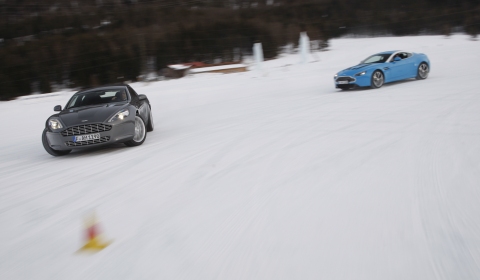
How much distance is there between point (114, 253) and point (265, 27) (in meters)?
33.2

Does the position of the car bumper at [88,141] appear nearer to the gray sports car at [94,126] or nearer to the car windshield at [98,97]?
the gray sports car at [94,126]

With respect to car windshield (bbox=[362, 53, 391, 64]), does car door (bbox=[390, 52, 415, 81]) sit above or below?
below

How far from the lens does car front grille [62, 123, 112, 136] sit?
325 inches

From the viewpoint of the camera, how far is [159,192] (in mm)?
5645

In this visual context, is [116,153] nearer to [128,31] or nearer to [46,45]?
[46,45]

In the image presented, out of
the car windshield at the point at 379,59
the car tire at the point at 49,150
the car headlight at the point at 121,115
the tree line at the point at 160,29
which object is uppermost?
the tree line at the point at 160,29

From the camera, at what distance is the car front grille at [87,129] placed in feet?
27.1

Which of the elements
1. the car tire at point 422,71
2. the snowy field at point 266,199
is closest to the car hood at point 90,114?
the snowy field at point 266,199

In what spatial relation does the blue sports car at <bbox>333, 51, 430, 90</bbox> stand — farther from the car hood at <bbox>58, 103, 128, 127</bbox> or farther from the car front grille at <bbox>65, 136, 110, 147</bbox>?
the car front grille at <bbox>65, 136, 110, 147</bbox>

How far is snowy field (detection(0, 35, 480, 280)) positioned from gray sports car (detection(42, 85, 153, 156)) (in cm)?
32

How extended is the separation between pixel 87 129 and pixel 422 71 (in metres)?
13.3

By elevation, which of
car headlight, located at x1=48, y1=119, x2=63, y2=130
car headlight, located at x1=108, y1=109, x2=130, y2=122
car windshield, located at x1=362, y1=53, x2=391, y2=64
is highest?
car windshield, located at x1=362, y1=53, x2=391, y2=64

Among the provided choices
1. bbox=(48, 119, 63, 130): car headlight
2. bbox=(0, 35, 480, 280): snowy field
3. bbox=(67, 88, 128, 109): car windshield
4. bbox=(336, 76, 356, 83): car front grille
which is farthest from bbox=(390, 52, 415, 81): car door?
bbox=(48, 119, 63, 130): car headlight

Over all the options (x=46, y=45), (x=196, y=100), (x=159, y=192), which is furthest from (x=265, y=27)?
(x=159, y=192)
